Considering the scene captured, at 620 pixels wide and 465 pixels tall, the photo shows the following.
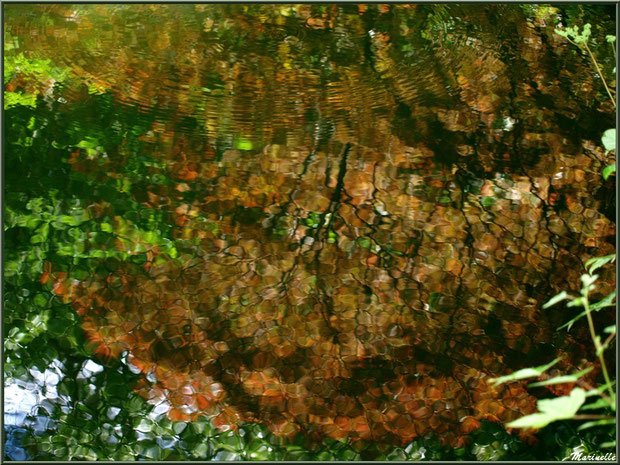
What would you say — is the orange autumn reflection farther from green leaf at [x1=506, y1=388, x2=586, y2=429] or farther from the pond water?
green leaf at [x1=506, y1=388, x2=586, y2=429]

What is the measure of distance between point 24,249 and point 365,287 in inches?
39.0

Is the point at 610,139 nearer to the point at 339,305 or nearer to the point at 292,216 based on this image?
the point at 339,305

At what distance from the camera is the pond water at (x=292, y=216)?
135cm

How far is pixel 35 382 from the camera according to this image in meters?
1.33

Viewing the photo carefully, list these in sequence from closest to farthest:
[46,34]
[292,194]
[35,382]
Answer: [35,382]
[292,194]
[46,34]

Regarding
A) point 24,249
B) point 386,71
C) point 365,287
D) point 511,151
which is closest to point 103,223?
point 24,249

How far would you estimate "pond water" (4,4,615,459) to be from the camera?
135cm

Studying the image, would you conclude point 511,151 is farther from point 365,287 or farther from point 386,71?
point 365,287

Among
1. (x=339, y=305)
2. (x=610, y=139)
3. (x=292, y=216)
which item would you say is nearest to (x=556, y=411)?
(x=610, y=139)

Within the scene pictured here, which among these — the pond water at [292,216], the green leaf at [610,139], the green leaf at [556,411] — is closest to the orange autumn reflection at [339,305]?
the pond water at [292,216]

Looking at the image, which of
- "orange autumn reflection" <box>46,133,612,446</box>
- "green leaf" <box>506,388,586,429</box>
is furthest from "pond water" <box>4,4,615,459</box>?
"green leaf" <box>506,388,586,429</box>

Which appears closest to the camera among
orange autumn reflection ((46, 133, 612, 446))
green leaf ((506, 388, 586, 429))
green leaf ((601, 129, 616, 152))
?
green leaf ((506, 388, 586, 429))

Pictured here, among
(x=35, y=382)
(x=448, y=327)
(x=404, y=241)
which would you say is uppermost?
(x=404, y=241)

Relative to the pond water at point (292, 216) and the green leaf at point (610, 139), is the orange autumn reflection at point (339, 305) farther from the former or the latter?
the green leaf at point (610, 139)
